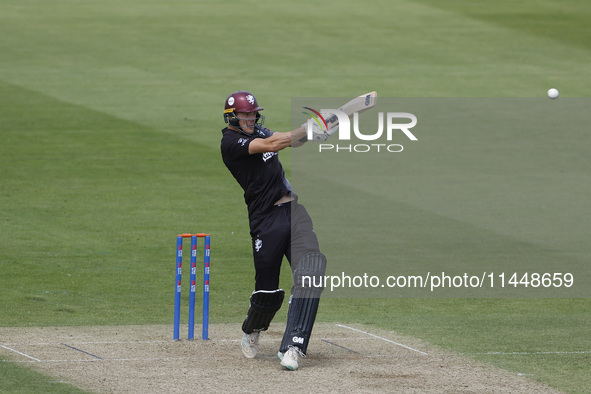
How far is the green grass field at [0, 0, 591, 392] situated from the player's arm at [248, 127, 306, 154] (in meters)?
2.30

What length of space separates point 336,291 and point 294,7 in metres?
25.0

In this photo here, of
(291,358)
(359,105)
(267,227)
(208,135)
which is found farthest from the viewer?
(208,135)

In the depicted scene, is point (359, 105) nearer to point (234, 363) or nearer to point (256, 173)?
point (256, 173)

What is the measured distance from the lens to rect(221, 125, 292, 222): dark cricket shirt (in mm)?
8555

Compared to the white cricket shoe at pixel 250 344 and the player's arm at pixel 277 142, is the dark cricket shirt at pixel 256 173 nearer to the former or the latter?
the player's arm at pixel 277 142

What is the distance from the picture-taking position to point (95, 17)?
32.8 meters

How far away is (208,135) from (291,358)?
1496 centimetres

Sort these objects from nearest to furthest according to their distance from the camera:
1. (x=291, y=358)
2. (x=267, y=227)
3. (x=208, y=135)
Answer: (x=291, y=358), (x=267, y=227), (x=208, y=135)

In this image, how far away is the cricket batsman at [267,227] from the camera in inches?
332

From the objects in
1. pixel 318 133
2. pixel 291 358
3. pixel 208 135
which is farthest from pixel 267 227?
pixel 208 135

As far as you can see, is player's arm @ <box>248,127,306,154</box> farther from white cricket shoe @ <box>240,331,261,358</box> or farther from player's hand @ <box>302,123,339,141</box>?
white cricket shoe @ <box>240,331,261,358</box>

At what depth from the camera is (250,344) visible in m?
8.66

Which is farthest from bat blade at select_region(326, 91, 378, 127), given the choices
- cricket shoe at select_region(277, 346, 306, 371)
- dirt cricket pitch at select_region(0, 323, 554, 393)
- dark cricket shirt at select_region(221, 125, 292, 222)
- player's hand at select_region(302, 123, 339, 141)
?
dirt cricket pitch at select_region(0, 323, 554, 393)

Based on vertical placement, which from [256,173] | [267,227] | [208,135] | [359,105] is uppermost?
[359,105]
